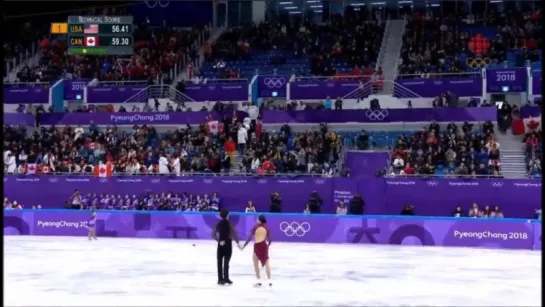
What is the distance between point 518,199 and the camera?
32.2 meters

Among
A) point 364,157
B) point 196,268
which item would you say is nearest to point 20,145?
point 364,157

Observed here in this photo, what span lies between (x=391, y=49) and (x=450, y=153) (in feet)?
44.8

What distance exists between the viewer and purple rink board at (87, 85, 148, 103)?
45.9 m

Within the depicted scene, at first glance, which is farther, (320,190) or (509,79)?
(509,79)

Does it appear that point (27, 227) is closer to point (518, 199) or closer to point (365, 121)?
point (365, 121)

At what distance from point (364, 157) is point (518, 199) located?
23.2 feet

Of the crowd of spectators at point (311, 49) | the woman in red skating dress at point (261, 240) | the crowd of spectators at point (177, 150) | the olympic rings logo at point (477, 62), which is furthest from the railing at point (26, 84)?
the woman in red skating dress at point (261, 240)

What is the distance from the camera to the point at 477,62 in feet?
142

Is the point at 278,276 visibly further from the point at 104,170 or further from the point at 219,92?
the point at 219,92

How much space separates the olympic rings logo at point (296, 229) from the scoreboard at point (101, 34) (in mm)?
9086

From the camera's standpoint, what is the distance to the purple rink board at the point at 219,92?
44219mm

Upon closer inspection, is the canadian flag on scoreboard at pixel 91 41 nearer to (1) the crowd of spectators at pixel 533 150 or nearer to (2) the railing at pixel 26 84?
(2) the railing at pixel 26 84

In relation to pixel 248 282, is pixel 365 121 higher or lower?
higher

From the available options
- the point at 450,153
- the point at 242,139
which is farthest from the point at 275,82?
the point at 450,153
